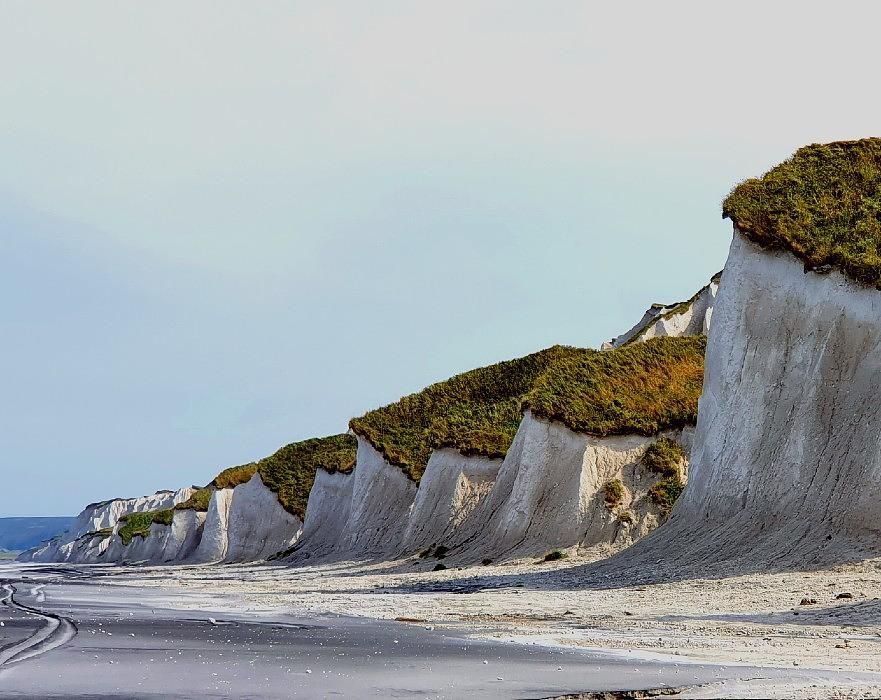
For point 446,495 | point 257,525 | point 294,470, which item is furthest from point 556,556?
point 294,470

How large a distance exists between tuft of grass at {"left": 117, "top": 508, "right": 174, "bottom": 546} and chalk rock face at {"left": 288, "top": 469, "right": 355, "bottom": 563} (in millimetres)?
28568

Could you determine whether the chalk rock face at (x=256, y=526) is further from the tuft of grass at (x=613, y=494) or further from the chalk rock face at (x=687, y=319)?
the tuft of grass at (x=613, y=494)

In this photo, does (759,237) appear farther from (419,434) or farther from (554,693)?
(419,434)

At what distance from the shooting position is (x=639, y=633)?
12.0 meters

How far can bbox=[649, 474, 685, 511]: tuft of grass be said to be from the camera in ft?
93.0

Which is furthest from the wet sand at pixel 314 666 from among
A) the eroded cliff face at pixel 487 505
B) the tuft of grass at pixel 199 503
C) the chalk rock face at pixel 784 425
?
the tuft of grass at pixel 199 503

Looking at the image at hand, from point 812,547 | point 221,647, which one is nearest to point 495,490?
point 812,547

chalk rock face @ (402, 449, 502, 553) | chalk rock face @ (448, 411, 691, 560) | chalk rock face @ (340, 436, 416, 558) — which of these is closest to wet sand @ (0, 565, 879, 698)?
chalk rock face @ (448, 411, 691, 560)

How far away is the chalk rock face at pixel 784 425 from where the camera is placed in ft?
64.3

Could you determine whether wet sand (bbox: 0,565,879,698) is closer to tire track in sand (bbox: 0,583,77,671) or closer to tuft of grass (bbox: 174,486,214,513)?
tire track in sand (bbox: 0,583,77,671)

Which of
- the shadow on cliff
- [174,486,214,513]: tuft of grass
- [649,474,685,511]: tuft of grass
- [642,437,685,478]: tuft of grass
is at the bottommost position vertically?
the shadow on cliff

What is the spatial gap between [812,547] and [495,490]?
48.6 feet

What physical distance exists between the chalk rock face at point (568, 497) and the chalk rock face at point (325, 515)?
1655cm

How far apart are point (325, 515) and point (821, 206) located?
32.3 m
